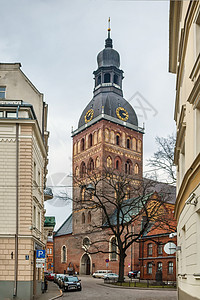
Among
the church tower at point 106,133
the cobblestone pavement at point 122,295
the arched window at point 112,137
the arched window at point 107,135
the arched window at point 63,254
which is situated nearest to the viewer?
the cobblestone pavement at point 122,295

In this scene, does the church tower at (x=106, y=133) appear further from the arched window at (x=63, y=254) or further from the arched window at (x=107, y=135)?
the arched window at (x=63, y=254)

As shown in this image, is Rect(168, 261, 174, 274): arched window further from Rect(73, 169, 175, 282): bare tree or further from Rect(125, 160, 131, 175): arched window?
Rect(125, 160, 131, 175): arched window

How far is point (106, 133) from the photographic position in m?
77.9

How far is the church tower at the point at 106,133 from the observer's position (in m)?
77.4

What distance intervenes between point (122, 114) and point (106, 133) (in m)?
6.13

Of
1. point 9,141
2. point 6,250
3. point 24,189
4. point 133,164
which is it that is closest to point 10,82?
point 9,141

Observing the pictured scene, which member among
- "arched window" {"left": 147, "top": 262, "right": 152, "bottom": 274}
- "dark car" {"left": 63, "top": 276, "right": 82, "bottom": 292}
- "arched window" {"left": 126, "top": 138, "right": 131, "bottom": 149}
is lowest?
"arched window" {"left": 147, "top": 262, "right": 152, "bottom": 274}

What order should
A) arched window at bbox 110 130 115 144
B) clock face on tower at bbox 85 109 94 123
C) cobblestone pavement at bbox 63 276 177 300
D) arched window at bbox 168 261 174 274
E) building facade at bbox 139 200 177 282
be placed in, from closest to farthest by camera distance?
cobblestone pavement at bbox 63 276 177 300 < arched window at bbox 168 261 174 274 < building facade at bbox 139 200 177 282 < arched window at bbox 110 130 115 144 < clock face on tower at bbox 85 109 94 123

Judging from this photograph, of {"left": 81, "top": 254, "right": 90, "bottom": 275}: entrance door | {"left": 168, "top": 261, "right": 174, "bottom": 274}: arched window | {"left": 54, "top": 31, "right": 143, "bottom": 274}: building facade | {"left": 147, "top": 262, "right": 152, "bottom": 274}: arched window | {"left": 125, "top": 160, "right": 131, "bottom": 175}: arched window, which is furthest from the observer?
{"left": 125, "top": 160, "right": 131, "bottom": 175}: arched window

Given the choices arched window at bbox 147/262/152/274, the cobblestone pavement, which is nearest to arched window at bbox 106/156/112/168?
arched window at bbox 147/262/152/274

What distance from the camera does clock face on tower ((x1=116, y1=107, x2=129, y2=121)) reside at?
80875 mm

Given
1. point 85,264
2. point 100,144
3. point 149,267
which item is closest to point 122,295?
point 149,267

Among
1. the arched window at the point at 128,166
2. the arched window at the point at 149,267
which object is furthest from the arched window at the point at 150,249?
the arched window at the point at 128,166

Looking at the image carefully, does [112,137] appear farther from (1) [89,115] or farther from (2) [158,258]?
(2) [158,258]
